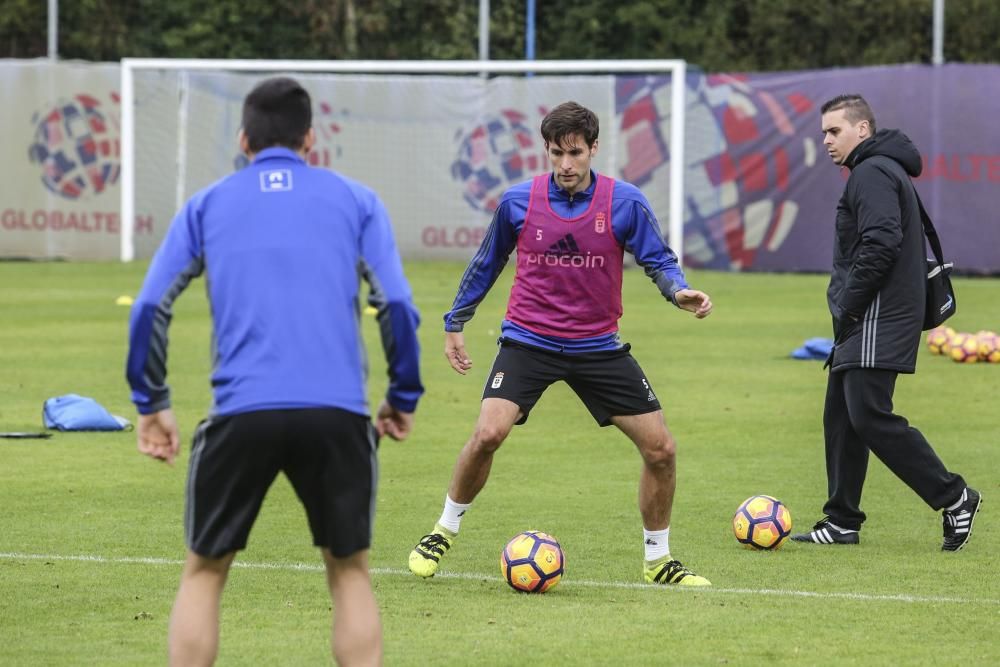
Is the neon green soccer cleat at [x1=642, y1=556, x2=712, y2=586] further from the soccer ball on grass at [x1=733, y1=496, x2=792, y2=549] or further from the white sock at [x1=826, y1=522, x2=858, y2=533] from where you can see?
the white sock at [x1=826, y1=522, x2=858, y2=533]

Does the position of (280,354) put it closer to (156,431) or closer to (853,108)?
(156,431)

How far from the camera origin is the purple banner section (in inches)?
1146

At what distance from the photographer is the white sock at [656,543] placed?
784 centimetres

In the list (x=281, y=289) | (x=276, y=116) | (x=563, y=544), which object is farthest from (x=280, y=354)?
(x=563, y=544)

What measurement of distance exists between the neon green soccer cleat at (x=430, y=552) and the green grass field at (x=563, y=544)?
75 mm

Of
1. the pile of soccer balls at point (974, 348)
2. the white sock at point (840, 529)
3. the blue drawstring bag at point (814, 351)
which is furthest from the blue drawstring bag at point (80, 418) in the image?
the pile of soccer balls at point (974, 348)

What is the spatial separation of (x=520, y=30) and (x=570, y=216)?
99.7 ft

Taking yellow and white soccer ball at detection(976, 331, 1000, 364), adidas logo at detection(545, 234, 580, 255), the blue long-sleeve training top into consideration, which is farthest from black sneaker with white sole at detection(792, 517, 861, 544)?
yellow and white soccer ball at detection(976, 331, 1000, 364)

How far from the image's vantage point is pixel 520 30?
3766cm

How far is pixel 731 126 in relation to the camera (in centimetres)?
3127

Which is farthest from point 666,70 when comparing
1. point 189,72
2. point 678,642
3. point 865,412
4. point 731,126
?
point 678,642

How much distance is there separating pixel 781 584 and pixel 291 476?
3.34m

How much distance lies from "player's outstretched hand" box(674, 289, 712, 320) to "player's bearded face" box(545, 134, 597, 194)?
69cm

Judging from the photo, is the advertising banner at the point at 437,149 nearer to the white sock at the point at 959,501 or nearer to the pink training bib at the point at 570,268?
the white sock at the point at 959,501
